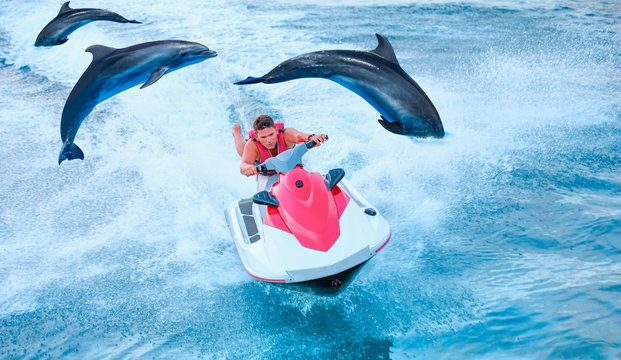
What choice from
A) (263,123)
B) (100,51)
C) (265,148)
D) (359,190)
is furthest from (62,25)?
(359,190)

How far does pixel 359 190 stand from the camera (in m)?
4.76

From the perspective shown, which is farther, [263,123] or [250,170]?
[263,123]

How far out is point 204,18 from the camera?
34.6ft

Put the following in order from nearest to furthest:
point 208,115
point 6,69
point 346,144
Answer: point 346,144, point 208,115, point 6,69

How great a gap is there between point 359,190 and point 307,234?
198cm

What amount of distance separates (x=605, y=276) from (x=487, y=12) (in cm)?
900

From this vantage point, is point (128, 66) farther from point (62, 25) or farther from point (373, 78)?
point (373, 78)

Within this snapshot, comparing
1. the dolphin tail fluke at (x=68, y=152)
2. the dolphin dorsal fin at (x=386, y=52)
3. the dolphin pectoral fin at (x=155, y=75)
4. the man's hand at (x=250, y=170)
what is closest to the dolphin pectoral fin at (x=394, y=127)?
the dolphin dorsal fin at (x=386, y=52)

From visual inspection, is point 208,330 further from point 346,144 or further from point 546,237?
point 346,144

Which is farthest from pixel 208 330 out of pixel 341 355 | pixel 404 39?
pixel 404 39

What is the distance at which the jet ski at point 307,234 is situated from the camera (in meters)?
2.77

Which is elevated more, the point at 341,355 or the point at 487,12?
the point at 487,12

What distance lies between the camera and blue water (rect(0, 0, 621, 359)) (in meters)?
2.97

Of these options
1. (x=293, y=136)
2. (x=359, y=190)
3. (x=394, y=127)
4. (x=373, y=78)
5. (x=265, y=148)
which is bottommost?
(x=359, y=190)
